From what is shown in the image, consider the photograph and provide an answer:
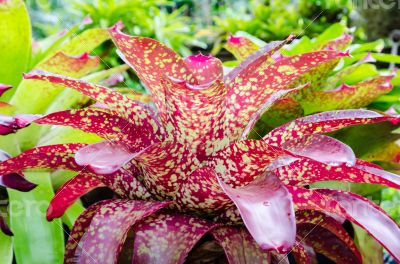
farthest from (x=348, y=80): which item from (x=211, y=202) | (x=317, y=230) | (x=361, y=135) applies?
(x=211, y=202)

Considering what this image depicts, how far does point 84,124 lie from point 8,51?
38 cm

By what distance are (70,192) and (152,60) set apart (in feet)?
0.54

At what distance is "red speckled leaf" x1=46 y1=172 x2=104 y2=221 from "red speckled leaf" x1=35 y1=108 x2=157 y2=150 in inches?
2.0

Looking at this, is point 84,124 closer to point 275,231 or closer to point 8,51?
point 275,231

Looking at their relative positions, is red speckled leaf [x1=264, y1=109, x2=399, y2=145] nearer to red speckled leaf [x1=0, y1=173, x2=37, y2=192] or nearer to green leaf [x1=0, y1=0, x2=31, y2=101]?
red speckled leaf [x1=0, y1=173, x2=37, y2=192]

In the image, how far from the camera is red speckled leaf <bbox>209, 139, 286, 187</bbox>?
18.1 inches

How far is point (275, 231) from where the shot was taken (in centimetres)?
40

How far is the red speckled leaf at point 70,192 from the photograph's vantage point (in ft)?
1.74

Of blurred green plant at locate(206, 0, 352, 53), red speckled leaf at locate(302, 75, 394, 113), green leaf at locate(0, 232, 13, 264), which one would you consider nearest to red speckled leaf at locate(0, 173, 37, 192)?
green leaf at locate(0, 232, 13, 264)

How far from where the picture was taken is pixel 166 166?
1.65 ft

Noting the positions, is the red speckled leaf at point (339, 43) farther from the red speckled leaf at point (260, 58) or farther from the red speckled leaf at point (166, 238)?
the red speckled leaf at point (166, 238)

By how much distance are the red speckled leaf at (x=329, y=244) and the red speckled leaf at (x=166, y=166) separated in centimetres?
17

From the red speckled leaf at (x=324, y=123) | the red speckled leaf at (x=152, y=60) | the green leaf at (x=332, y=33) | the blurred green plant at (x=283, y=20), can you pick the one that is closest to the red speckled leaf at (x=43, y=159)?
the red speckled leaf at (x=152, y=60)

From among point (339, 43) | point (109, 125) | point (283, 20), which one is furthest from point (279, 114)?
point (283, 20)
